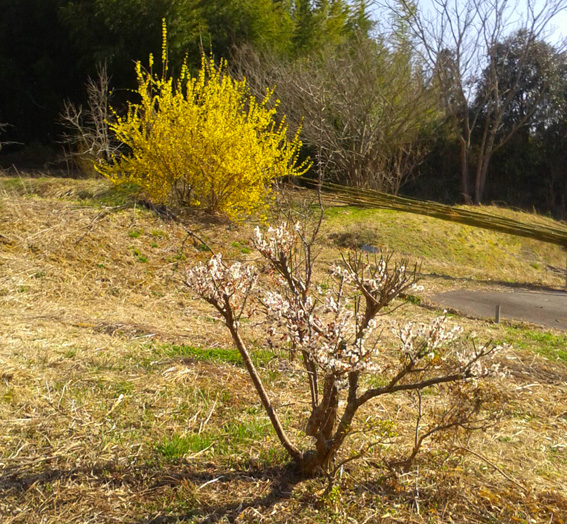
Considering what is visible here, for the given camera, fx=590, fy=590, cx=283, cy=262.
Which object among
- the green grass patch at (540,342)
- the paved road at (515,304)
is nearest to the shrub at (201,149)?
the paved road at (515,304)

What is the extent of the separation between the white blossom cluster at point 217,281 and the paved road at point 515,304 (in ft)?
14.8

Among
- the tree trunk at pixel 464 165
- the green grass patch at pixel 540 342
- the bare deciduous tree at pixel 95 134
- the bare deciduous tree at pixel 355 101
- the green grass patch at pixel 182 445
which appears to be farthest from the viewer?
the tree trunk at pixel 464 165

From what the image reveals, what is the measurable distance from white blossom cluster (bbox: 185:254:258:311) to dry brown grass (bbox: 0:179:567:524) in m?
0.42

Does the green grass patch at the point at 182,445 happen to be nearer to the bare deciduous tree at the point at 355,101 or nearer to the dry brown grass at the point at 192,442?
the dry brown grass at the point at 192,442

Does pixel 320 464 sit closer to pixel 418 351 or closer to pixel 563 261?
pixel 418 351

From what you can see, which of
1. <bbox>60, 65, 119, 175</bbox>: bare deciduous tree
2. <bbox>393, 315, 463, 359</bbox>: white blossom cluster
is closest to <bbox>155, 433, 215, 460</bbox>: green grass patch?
<bbox>393, 315, 463, 359</bbox>: white blossom cluster

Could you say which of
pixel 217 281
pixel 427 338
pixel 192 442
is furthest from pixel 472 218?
pixel 192 442

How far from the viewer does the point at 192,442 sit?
2.68 meters

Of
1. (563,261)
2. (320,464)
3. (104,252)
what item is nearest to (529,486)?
(320,464)

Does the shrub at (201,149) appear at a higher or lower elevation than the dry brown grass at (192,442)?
higher

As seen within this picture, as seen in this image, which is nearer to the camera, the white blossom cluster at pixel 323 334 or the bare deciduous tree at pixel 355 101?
the white blossom cluster at pixel 323 334

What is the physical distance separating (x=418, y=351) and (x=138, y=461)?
4.24 ft

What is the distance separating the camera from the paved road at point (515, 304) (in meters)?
6.45

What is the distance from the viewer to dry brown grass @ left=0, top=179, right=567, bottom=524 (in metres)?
2.31
